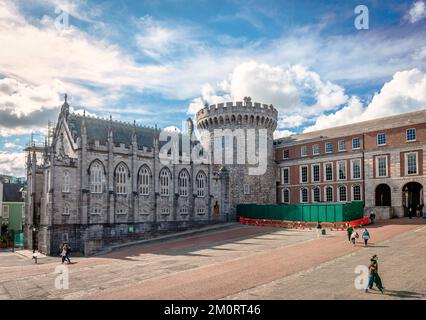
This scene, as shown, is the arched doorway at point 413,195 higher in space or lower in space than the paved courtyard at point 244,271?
higher

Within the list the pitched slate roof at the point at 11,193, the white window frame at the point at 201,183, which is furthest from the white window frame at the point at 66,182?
the pitched slate roof at the point at 11,193

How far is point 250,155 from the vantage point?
6216cm

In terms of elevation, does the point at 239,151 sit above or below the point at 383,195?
above

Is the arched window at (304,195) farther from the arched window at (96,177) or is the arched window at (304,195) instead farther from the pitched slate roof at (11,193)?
the pitched slate roof at (11,193)

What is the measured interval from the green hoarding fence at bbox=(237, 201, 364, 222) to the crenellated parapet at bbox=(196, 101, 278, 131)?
1417 centimetres

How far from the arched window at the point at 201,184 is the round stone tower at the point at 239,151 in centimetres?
203

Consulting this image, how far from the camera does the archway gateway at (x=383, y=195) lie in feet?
175

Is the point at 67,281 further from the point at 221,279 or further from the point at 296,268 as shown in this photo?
the point at 296,268

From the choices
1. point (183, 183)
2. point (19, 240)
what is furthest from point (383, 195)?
point (19, 240)

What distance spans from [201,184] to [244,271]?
115ft

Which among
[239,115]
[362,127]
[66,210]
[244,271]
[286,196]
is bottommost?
[244,271]

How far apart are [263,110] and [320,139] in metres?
10.4

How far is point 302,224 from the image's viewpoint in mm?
46312

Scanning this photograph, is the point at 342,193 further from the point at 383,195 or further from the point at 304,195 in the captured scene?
the point at 304,195
